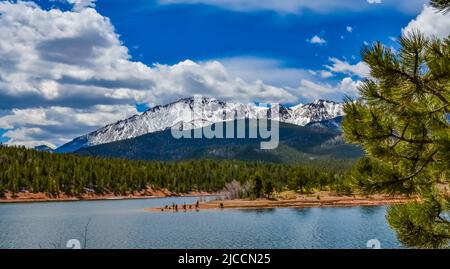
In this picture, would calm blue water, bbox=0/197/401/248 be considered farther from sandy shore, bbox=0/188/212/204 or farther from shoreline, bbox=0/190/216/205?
sandy shore, bbox=0/188/212/204

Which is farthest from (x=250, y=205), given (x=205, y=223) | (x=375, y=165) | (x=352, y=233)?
(x=375, y=165)

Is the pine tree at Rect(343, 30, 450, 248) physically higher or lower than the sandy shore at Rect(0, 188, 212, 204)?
higher

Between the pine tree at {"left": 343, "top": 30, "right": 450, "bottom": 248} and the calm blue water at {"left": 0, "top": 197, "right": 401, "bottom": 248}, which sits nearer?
the pine tree at {"left": 343, "top": 30, "right": 450, "bottom": 248}

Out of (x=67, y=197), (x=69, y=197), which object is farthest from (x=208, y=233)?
(x=69, y=197)

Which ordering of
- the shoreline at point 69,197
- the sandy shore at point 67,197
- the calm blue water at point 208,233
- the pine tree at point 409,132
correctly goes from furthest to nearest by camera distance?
1. the sandy shore at point 67,197
2. the shoreline at point 69,197
3. the calm blue water at point 208,233
4. the pine tree at point 409,132

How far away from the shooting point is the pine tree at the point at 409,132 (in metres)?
7.95

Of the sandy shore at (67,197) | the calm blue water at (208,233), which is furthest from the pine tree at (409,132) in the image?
the sandy shore at (67,197)

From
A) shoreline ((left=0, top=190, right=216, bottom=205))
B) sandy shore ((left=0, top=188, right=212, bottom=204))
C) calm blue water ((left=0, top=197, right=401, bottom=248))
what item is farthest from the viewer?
sandy shore ((left=0, top=188, right=212, bottom=204))

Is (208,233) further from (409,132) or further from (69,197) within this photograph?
(69,197)

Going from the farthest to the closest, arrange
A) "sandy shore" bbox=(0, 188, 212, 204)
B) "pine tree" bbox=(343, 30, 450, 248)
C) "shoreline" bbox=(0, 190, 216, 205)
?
"sandy shore" bbox=(0, 188, 212, 204) → "shoreline" bbox=(0, 190, 216, 205) → "pine tree" bbox=(343, 30, 450, 248)

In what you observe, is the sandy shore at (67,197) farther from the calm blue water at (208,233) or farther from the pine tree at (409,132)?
the pine tree at (409,132)

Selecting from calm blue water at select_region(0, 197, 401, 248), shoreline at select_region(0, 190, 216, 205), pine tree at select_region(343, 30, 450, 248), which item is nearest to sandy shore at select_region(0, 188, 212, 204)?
shoreline at select_region(0, 190, 216, 205)

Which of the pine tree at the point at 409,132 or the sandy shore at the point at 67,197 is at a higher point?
the pine tree at the point at 409,132

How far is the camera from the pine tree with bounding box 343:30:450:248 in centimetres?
→ 795
